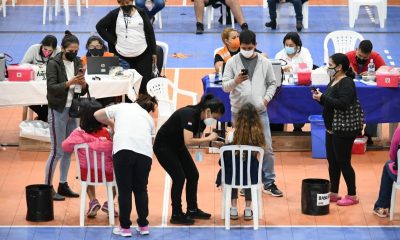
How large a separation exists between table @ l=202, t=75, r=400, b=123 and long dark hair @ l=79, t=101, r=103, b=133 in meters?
2.57

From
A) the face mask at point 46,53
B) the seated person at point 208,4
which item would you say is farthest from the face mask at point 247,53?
the seated person at point 208,4

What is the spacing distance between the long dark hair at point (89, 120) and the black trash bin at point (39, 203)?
31.8 inches

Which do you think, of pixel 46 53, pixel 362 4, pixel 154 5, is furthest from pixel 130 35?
pixel 362 4

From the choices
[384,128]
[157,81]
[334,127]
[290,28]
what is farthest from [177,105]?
[290,28]

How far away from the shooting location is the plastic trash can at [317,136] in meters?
13.4

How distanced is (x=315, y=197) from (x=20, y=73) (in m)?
4.37

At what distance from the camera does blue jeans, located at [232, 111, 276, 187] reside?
11992 mm

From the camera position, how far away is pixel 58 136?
1177 centimetres

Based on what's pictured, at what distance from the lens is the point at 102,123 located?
11.1 metres

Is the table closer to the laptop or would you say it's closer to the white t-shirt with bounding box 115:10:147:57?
the laptop

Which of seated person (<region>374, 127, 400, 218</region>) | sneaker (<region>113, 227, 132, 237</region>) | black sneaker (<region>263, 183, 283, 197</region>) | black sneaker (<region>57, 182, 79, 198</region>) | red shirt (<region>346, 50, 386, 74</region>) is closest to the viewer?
sneaker (<region>113, 227, 132, 237</region>)

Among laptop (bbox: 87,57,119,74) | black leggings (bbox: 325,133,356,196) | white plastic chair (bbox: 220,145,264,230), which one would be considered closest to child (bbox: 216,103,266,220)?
white plastic chair (bbox: 220,145,264,230)

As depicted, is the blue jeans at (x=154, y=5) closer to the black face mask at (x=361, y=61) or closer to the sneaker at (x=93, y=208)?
the black face mask at (x=361, y=61)

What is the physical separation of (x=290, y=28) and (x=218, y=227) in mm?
10075
